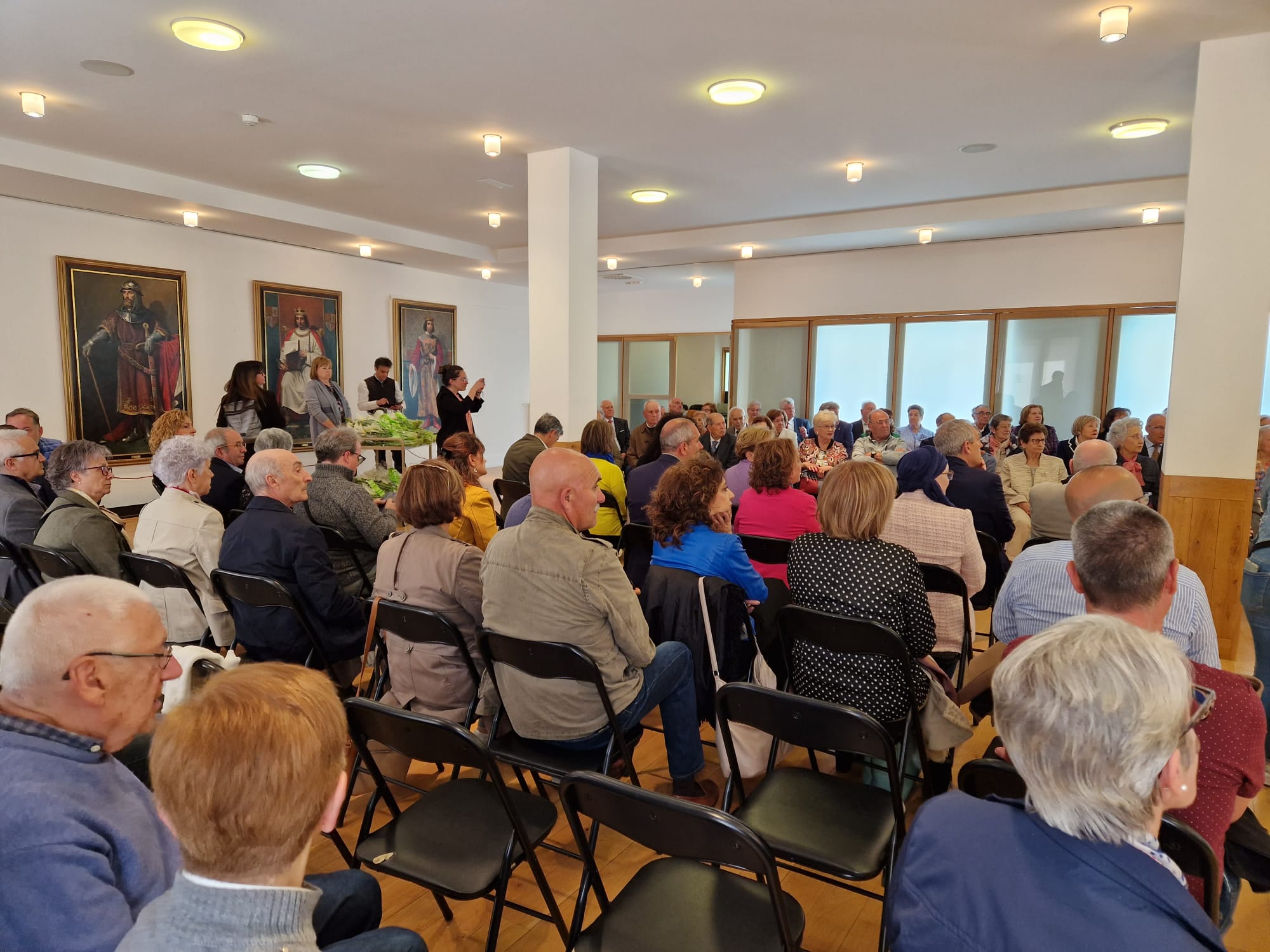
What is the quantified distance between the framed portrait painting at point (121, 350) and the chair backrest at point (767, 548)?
292 inches

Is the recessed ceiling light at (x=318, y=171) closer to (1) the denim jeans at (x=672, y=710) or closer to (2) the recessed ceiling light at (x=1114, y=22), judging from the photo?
(2) the recessed ceiling light at (x=1114, y=22)

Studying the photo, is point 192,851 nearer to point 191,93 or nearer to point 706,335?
point 191,93

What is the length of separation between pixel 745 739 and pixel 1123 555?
122 centimetres

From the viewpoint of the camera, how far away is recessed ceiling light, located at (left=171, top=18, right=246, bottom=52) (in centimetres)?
389

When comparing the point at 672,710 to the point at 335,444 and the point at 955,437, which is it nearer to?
the point at 335,444

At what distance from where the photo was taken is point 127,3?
3.69 meters

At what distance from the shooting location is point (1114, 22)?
3645 millimetres

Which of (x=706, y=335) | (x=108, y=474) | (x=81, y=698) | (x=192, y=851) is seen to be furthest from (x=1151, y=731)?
(x=706, y=335)

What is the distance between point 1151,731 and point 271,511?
9.56ft

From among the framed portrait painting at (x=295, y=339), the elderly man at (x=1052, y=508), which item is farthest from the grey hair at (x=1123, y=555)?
the framed portrait painting at (x=295, y=339)

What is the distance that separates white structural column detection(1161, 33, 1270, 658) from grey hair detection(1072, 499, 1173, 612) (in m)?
2.86

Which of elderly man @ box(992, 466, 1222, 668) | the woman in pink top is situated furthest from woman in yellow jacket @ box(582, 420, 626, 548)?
elderly man @ box(992, 466, 1222, 668)

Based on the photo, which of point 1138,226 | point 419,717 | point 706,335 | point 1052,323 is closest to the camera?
point 419,717

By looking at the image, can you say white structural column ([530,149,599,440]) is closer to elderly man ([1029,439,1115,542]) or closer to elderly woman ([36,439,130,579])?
elderly woman ([36,439,130,579])
